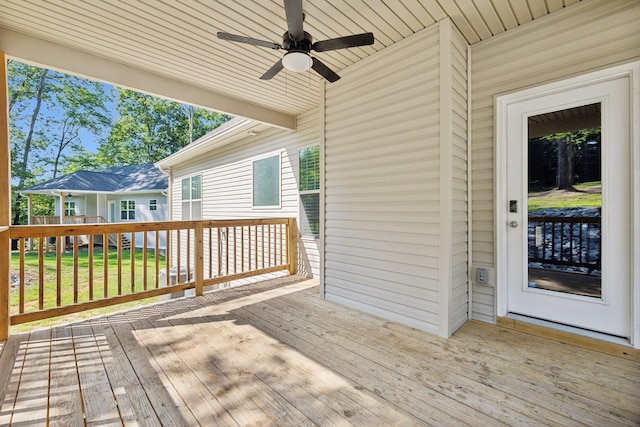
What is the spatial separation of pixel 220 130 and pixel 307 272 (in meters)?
3.79

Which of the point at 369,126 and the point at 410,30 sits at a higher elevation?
the point at 410,30

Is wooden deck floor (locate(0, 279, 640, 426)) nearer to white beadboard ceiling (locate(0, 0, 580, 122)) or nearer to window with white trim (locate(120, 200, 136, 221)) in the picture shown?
white beadboard ceiling (locate(0, 0, 580, 122))

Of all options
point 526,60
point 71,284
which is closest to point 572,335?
point 526,60

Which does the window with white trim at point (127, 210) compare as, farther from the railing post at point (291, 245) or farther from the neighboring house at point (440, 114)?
the neighboring house at point (440, 114)

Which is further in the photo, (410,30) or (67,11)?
(410,30)

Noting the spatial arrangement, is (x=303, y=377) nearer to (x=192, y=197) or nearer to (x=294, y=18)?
(x=294, y=18)

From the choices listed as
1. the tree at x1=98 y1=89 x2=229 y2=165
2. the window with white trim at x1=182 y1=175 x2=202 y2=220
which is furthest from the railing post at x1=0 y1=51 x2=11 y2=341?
the tree at x1=98 y1=89 x2=229 y2=165

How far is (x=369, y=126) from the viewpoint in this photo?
10.4 ft

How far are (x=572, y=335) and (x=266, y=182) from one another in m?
5.07

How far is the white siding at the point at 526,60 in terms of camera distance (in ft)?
7.19

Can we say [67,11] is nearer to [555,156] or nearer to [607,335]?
[555,156]

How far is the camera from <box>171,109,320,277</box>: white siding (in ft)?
16.2

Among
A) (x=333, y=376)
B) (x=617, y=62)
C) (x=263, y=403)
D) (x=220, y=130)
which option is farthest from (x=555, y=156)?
(x=220, y=130)

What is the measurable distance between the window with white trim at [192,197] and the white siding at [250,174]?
23 centimetres
